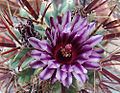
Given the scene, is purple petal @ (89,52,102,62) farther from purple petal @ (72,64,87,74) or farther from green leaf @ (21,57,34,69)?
green leaf @ (21,57,34,69)

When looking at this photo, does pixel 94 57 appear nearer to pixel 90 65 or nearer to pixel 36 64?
pixel 90 65

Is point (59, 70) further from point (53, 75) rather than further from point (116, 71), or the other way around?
point (116, 71)

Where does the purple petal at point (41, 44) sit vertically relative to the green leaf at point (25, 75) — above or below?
above

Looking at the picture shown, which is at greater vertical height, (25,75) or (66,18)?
(66,18)

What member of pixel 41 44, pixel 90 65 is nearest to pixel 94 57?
pixel 90 65

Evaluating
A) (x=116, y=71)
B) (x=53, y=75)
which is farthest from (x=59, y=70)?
(x=116, y=71)

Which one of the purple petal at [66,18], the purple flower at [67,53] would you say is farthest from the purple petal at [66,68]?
the purple petal at [66,18]

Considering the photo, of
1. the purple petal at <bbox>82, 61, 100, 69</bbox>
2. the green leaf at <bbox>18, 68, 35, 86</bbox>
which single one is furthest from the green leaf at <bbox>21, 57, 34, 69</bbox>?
the purple petal at <bbox>82, 61, 100, 69</bbox>

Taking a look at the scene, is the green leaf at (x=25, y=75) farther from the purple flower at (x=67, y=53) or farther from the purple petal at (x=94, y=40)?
the purple petal at (x=94, y=40)
